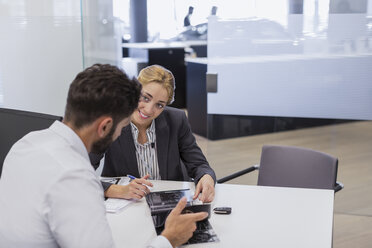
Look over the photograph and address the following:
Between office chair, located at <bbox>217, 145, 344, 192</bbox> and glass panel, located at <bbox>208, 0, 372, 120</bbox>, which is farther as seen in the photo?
glass panel, located at <bbox>208, 0, 372, 120</bbox>

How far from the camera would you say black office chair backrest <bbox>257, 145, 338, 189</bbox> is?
2.86 meters

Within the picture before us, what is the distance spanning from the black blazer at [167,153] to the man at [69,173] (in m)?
1.15

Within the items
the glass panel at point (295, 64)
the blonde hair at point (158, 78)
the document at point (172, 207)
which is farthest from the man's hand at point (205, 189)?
the glass panel at point (295, 64)

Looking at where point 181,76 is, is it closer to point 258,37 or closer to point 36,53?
point 258,37

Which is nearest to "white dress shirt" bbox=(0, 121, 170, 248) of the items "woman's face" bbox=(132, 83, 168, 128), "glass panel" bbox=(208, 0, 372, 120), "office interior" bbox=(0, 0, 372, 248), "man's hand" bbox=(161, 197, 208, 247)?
"man's hand" bbox=(161, 197, 208, 247)

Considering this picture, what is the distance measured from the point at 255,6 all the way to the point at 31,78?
6.03 feet

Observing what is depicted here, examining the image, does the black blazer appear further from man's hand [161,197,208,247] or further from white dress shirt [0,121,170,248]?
white dress shirt [0,121,170,248]

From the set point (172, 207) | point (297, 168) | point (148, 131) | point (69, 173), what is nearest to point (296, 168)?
point (297, 168)

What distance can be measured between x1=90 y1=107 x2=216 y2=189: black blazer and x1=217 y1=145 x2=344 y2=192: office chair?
0.22m

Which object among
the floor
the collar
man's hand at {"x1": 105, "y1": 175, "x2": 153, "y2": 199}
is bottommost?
the floor

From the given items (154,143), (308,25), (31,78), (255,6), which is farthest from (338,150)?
(31,78)

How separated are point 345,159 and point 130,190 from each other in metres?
2.51

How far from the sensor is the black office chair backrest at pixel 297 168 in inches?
113

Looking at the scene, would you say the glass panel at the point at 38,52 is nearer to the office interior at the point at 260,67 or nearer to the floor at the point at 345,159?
the office interior at the point at 260,67
